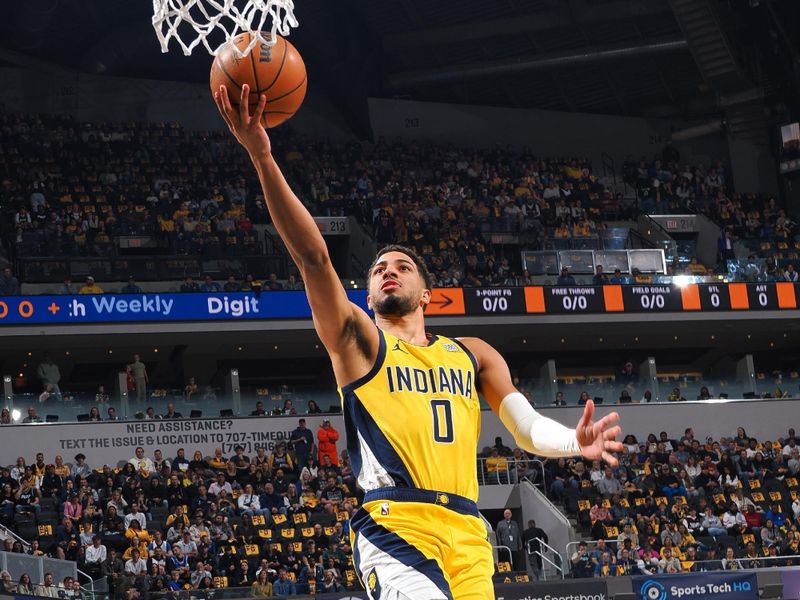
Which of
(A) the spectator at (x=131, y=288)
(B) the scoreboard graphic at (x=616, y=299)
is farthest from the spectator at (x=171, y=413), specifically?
(B) the scoreboard graphic at (x=616, y=299)

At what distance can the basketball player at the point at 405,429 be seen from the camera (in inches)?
191

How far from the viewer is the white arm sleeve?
16.9ft

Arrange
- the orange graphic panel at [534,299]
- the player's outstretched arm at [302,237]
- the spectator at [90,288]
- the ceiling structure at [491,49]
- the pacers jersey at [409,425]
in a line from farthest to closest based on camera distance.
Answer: the ceiling structure at [491,49] < the orange graphic panel at [534,299] < the spectator at [90,288] < the pacers jersey at [409,425] < the player's outstretched arm at [302,237]

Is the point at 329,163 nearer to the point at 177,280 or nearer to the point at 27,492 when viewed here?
the point at 177,280

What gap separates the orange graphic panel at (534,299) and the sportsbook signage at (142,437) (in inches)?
254

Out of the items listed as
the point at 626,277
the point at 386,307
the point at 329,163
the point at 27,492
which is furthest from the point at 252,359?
the point at 386,307

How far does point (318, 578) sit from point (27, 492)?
5.97 m

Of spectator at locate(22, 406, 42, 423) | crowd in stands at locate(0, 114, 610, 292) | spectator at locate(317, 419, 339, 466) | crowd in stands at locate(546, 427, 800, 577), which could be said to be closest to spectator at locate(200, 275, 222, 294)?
crowd in stands at locate(0, 114, 610, 292)

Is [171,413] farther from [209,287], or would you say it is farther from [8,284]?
[8,284]

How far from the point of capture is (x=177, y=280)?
31.3 m

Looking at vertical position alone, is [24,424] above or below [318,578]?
above

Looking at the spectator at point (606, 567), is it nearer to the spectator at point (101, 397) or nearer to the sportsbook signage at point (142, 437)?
the sportsbook signage at point (142, 437)

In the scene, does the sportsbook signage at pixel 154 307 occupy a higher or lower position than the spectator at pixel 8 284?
lower

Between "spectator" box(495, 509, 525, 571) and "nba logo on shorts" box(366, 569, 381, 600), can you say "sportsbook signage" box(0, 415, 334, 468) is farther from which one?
"nba logo on shorts" box(366, 569, 381, 600)
